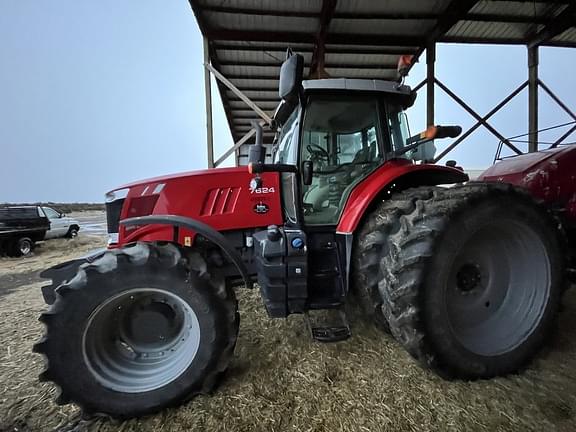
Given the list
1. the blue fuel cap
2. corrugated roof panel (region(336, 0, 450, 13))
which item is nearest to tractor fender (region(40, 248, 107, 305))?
the blue fuel cap

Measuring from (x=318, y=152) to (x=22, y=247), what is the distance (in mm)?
8182

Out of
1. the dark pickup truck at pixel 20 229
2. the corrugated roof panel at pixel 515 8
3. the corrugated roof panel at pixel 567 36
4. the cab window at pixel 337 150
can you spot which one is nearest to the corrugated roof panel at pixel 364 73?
the corrugated roof panel at pixel 515 8

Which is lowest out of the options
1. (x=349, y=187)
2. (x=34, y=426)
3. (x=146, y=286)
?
(x=34, y=426)

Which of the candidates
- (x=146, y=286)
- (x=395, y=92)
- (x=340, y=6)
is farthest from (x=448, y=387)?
(x=340, y=6)

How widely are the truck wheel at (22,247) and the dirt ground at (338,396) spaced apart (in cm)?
633

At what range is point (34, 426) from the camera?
147cm

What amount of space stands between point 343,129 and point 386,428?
6.00 ft

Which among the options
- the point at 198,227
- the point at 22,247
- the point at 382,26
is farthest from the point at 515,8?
the point at 22,247

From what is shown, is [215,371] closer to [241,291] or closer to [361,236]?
[361,236]

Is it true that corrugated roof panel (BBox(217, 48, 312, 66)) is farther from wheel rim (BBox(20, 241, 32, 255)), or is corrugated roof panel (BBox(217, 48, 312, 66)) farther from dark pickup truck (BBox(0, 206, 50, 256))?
wheel rim (BBox(20, 241, 32, 255))

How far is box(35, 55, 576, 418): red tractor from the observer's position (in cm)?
152

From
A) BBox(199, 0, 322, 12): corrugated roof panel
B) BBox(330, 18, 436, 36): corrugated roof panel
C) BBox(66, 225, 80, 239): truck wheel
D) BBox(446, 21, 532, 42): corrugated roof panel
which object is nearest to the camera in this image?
BBox(199, 0, 322, 12): corrugated roof panel

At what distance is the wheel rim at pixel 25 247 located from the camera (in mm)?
6938

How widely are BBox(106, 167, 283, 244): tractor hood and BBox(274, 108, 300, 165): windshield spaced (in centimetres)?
18
